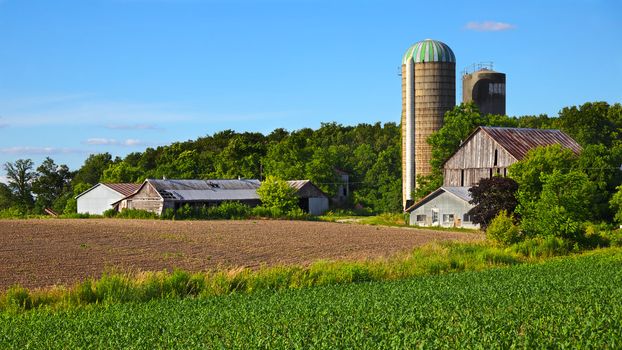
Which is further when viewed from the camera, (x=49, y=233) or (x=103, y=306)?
(x=49, y=233)

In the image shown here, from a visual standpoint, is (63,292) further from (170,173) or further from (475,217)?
(170,173)

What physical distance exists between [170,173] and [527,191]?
58011 mm

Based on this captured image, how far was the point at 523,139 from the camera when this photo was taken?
5775 centimetres

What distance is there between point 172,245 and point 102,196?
33.6 m

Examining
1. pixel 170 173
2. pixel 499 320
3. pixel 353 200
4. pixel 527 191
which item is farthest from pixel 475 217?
pixel 170 173

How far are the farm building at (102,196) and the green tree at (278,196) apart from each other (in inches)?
475

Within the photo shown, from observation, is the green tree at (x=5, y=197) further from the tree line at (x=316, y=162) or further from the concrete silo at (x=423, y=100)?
the concrete silo at (x=423, y=100)

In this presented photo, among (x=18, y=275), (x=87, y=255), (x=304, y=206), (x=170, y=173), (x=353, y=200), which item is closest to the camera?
(x=18, y=275)

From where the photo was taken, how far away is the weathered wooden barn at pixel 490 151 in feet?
183

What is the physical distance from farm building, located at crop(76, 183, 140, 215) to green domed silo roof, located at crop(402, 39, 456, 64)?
27615 mm

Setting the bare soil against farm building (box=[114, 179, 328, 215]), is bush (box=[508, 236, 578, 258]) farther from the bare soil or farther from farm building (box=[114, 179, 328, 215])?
farm building (box=[114, 179, 328, 215])

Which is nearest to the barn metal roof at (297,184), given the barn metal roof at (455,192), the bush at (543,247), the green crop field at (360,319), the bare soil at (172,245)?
the bare soil at (172,245)

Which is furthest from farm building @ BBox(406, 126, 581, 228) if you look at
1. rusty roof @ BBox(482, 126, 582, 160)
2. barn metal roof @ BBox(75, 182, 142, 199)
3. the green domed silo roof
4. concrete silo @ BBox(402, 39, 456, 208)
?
barn metal roof @ BBox(75, 182, 142, 199)

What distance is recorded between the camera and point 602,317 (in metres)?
15.9
